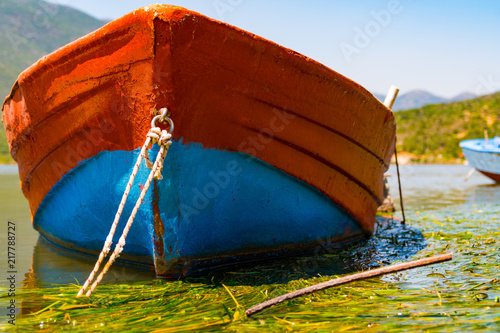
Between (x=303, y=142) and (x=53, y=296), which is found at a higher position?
(x=303, y=142)

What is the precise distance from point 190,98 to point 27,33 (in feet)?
535

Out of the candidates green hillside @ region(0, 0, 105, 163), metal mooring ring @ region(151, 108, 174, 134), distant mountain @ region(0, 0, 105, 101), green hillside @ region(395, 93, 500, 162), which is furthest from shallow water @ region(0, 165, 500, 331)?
distant mountain @ region(0, 0, 105, 101)

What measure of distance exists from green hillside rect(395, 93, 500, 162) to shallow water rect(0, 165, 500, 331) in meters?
38.1

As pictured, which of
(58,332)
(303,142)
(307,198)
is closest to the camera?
(58,332)

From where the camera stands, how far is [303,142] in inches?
130

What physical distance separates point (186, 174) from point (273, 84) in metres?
0.91

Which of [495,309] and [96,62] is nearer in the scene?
[495,309]

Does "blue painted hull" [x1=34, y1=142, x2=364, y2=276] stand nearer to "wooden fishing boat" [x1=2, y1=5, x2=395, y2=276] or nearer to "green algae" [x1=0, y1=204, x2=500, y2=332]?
"wooden fishing boat" [x1=2, y1=5, x2=395, y2=276]

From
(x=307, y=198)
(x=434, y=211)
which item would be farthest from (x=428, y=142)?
(x=307, y=198)

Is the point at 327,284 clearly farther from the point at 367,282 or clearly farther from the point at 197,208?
the point at 197,208

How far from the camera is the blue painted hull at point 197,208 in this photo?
2906mm

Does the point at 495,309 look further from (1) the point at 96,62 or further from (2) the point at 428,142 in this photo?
(2) the point at 428,142

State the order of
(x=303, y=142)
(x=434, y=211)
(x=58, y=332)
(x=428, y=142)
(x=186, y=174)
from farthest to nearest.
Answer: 1. (x=428, y=142)
2. (x=434, y=211)
3. (x=303, y=142)
4. (x=186, y=174)
5. (x=58, y=332)

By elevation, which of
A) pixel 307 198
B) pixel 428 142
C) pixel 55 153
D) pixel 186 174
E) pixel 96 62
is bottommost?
pixel 307 198
